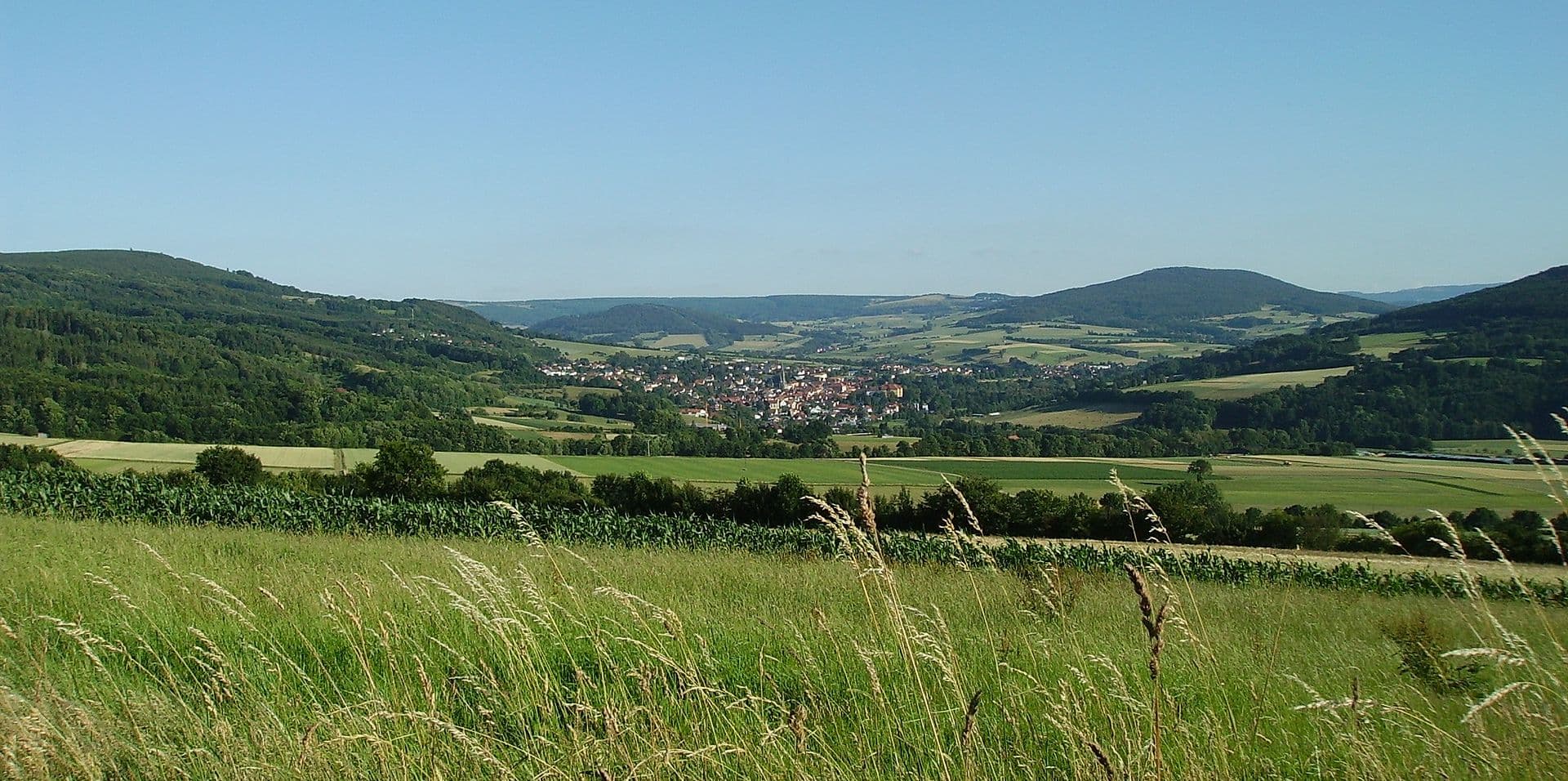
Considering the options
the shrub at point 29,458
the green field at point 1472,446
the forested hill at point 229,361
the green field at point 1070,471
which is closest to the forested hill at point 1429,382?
the green field at point 1472,446

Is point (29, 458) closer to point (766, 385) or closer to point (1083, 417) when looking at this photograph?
point (1083, 417)

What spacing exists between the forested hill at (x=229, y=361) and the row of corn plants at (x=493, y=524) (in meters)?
40.2

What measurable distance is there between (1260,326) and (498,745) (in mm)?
210215

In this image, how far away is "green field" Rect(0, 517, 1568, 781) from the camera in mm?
3260

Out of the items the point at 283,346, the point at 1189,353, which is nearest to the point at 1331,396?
the point at 1189,353

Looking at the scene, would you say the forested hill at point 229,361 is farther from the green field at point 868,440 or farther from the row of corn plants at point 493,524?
the row of corn plants at point 493,524

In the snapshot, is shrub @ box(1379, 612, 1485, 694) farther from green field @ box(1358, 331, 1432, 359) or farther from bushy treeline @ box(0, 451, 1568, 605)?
green field @ box(1358, 331, 1432, 359)

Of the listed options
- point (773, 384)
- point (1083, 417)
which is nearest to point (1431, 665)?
point (1083, 417)

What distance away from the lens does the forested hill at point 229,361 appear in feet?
198

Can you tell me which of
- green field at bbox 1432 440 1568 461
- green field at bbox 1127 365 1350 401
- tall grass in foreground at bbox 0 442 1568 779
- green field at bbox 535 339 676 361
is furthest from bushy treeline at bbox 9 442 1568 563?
green field at bbox 535 339 676 361

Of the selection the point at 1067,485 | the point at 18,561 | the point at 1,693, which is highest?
the point at 1,693

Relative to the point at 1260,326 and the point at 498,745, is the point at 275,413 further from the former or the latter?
the point at 1260,326

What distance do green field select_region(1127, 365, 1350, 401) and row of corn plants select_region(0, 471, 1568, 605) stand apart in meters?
65.8

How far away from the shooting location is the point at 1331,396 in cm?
7450
